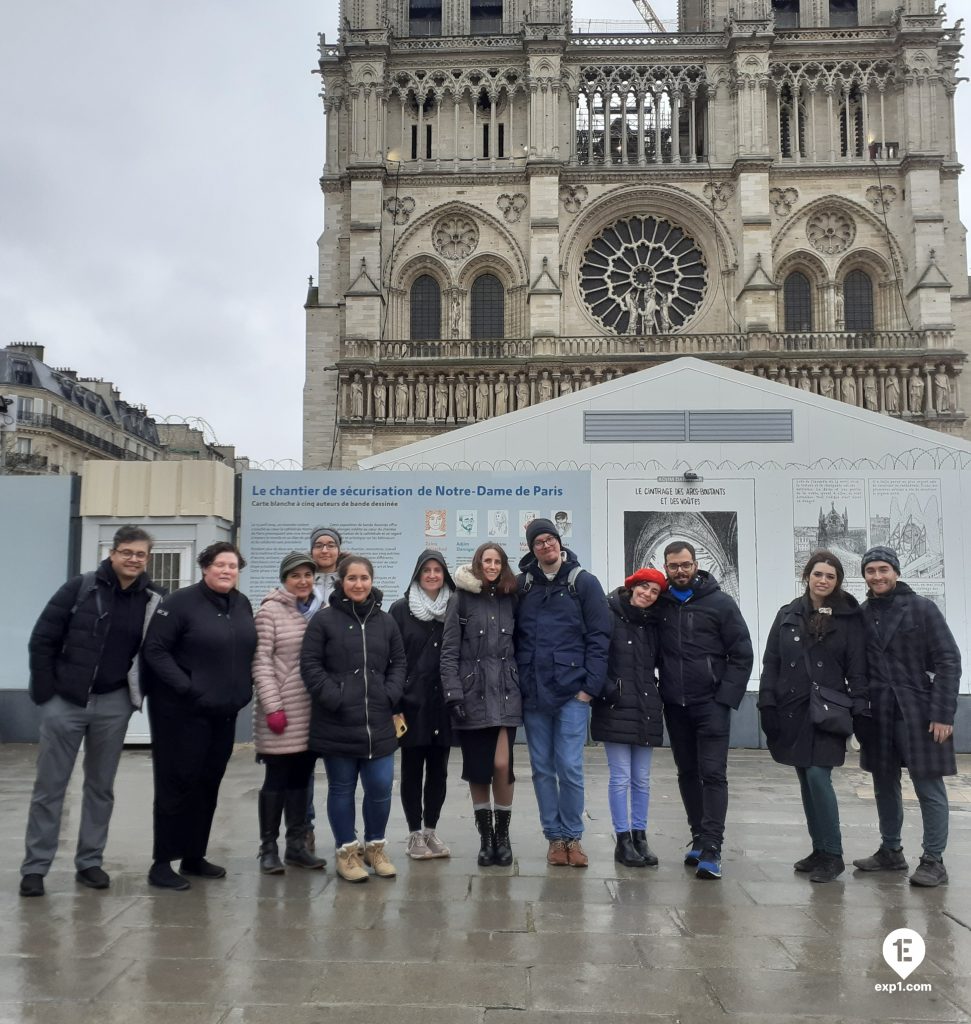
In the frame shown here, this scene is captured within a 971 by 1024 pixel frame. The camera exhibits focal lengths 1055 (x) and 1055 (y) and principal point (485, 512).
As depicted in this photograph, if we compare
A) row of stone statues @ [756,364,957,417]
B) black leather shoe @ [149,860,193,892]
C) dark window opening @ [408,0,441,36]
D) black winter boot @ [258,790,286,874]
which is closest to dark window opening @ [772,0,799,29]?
dark window opening @ [408,0,441,36]

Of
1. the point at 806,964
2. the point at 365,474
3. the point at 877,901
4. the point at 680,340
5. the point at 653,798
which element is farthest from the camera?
the point at 680,340

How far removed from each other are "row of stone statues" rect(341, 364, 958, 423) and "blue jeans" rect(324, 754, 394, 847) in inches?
965

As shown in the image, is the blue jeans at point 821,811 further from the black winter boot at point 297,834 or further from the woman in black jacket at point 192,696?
the woman in black jacket at point 192,696

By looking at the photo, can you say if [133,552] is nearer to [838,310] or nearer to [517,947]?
[517,947]

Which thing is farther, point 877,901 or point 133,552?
point 133,552

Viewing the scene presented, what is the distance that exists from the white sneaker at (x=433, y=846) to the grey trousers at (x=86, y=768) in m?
1.77

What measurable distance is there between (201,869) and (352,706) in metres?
1.20

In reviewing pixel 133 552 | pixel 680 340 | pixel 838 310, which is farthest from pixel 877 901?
pixel 838 310

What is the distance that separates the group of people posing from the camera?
18.4 feet

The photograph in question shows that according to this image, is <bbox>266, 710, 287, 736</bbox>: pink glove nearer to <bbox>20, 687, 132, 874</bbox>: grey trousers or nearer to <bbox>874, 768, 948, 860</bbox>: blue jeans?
<bbox>20, 687, 132, 874</bbox>: grey trousers

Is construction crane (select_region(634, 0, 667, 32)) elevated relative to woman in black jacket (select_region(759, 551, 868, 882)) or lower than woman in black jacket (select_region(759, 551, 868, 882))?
elevated

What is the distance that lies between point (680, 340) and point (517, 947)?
27.9 metres

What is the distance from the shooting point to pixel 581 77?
33219 mm

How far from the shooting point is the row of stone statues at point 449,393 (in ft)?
99.9
